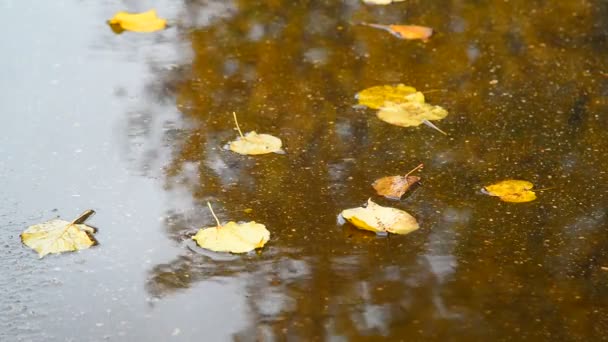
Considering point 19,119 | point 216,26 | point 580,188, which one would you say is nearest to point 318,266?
point 580,188

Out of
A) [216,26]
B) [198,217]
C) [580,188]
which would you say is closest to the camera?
[198,217]

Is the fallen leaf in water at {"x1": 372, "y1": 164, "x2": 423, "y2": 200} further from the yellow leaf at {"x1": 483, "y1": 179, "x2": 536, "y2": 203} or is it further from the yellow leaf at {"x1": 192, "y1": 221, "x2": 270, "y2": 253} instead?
the yellow leaf at {"x1": 192, "y1": 221, "x2": 270, "y2": 253}

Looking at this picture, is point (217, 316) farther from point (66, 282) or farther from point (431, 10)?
point (431, 10)

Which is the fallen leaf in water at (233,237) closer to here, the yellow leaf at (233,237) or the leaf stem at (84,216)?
the yellow leaf at (233,237)

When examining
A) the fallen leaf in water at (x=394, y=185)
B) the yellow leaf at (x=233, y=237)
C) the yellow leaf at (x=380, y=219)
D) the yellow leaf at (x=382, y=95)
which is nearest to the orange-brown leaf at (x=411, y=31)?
the yellow leaf at (x=382, y=95)

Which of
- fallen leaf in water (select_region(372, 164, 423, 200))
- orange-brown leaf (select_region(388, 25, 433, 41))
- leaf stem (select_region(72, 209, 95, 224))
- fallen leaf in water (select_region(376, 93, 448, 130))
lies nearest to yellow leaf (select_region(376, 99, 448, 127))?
fallen leaf in water (select_region(376, 93, 448, 130))

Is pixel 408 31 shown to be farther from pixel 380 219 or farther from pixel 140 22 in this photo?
pixel 380 219
